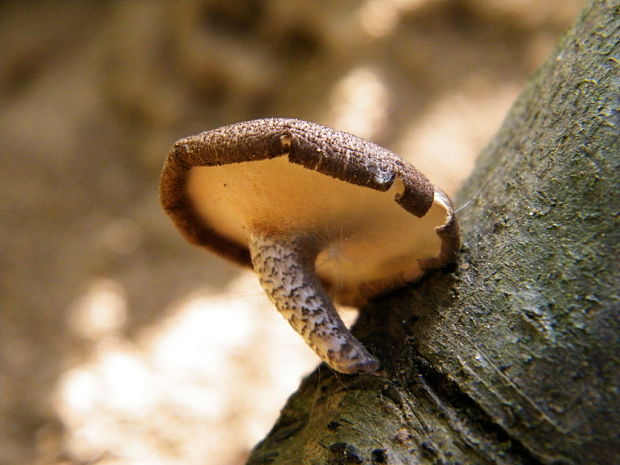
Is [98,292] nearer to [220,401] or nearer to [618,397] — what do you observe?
[220,401]

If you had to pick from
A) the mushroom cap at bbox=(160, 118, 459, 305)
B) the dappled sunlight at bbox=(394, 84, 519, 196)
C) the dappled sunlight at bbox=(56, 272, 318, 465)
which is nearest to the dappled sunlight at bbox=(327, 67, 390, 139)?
the dappled sunlight at bbox=(394, 84, 519, 196)

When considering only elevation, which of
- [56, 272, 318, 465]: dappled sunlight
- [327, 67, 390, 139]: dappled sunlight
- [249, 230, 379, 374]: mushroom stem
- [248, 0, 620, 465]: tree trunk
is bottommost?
[248, 0, 620, 465]: tree trunk

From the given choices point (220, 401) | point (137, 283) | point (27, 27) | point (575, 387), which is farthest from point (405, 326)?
point (27, 27)

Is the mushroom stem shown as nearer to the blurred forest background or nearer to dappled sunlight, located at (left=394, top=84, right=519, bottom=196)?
the blurred forest background

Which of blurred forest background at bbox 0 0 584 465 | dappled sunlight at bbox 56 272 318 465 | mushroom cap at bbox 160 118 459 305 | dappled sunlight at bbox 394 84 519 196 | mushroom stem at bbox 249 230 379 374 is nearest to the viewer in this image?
mushroom cap at bbox 160 118 459 305

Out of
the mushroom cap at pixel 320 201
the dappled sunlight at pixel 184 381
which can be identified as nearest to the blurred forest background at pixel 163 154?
the dappled sunlight at pixel 184 381

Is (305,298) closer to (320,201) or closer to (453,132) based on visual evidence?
(320,201)

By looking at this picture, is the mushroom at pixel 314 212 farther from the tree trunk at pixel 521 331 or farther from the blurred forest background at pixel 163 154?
the blurred forest background at pixel 163 154

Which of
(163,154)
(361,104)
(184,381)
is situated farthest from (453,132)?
(184,381)
